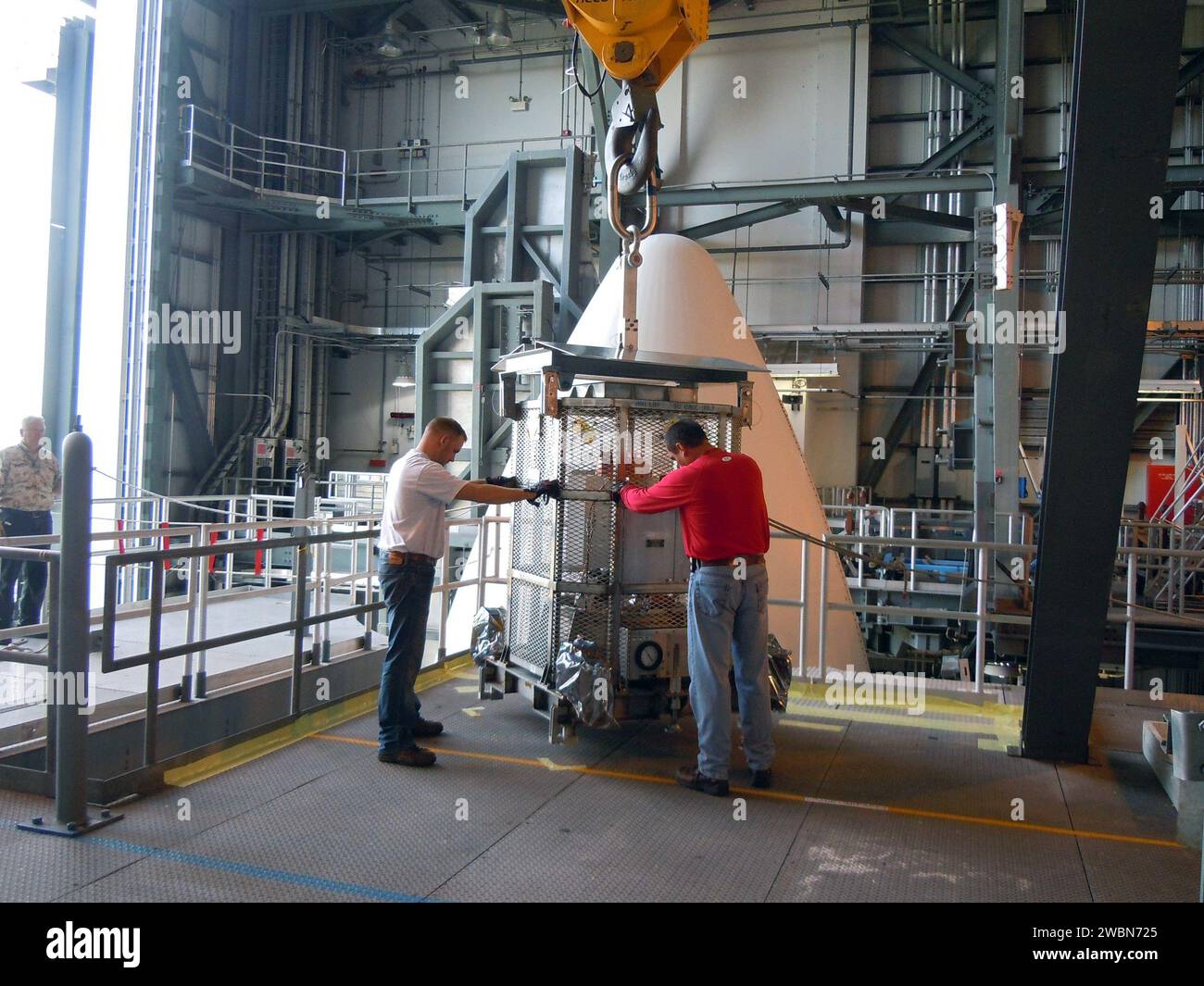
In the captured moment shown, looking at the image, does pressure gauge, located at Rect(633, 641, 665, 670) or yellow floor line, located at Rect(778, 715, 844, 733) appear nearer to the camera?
pressure gauge, located at Rect(633, 641, 665, 670)

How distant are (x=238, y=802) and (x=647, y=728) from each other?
2.31 m

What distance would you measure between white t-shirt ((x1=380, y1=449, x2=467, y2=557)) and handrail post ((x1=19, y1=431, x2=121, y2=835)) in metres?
1.45

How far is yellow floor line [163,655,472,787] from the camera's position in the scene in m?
4.36

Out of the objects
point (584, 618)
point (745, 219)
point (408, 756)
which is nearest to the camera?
point (408, 756)

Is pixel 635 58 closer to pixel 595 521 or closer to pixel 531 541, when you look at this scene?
pixel 595 521

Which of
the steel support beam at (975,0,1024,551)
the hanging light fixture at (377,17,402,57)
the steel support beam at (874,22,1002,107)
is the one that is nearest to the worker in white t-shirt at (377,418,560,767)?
the steel support beam at (975,0,1024,551)

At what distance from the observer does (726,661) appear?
446 cm

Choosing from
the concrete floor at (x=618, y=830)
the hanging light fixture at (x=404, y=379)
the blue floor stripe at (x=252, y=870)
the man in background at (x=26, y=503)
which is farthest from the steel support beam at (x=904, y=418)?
the blue floor stripe at (x=252, y=870)

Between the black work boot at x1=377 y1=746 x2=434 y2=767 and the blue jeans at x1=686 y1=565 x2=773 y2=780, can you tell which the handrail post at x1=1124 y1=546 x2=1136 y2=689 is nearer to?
the blue jeans at x1=686 y1=565 x2=773 y2=780

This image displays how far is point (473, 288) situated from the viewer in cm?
1312

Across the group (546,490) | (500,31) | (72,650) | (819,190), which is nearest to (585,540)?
(546,490)

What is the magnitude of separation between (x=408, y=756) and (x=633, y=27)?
395 cm

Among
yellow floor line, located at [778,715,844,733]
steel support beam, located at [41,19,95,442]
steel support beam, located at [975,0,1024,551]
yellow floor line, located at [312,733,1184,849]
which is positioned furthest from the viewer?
steel support beam, located at [975,0,1024,551]

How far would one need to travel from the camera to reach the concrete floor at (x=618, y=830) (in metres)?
3.38
